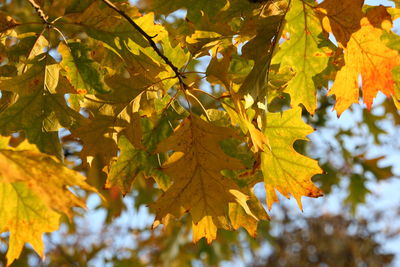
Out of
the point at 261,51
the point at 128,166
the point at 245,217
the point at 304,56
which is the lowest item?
the point at 245,217

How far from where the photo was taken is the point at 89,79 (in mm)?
1787

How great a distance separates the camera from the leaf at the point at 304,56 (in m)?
1.81

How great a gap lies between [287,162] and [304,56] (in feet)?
1.37

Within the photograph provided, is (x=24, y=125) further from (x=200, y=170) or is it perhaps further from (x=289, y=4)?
(x=289, y=4)

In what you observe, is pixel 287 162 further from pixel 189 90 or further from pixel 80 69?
pixel 80 69

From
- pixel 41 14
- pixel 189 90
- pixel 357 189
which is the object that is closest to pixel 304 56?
pixel 189 90

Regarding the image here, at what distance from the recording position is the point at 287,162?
1.72 m

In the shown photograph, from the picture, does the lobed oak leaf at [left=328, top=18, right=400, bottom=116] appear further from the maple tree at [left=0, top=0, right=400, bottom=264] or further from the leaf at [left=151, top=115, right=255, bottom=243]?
the leaf at [left=151, top=115, right=255, bottom=243]

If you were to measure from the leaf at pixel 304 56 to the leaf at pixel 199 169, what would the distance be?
1.41 feet

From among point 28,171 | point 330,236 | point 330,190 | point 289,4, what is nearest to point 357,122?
point 330,190

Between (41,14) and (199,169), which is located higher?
(41,14)

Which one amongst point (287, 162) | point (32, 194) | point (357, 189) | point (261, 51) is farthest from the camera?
point (357, 189)

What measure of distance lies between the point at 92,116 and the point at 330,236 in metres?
8.76

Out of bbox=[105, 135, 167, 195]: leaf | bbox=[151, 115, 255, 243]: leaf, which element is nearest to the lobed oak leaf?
bbox=[151, 115, 255, 243]: leaf
